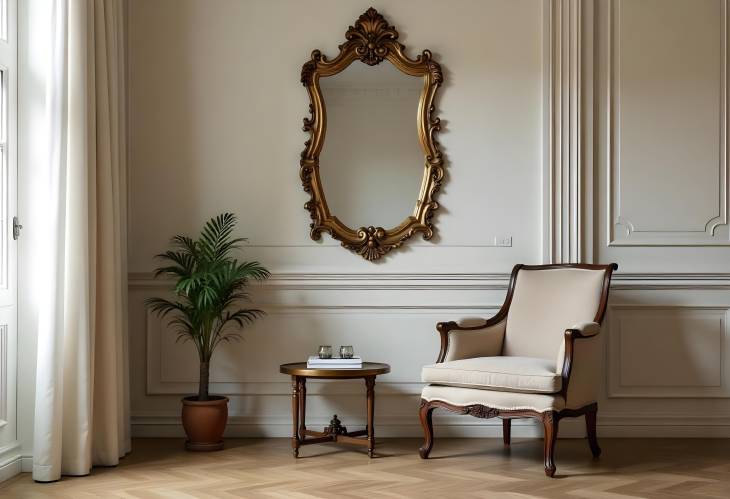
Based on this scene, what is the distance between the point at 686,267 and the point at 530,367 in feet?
4.64

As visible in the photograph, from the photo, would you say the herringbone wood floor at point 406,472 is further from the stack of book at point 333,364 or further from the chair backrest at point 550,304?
the chair backrest at point 550,304

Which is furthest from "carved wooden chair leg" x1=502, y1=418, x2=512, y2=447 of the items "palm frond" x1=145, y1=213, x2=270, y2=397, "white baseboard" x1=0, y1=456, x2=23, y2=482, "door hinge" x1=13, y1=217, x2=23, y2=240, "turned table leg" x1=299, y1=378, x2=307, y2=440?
"door hinge" x1=13, y1=217, x2=23, y2=240

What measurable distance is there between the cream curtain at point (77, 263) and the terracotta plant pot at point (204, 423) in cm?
38

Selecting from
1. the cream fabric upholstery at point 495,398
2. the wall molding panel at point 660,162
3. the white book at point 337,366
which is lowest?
the cream fabric upholstery at point 495,398

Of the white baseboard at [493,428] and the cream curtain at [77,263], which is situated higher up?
the cream curtain at [77,263]

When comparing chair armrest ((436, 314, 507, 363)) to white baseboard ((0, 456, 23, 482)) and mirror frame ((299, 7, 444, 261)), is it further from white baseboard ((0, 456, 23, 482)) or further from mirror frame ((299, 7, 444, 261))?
white baseboard ((0, 456, 23, 482))

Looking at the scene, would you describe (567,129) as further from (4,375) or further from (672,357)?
(4,375)

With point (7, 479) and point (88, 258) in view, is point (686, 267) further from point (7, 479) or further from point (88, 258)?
point (7, 479)

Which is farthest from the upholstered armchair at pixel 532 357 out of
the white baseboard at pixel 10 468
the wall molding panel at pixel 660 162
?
the white baseboard at pixel 10 468

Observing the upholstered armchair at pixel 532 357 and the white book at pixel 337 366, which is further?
the white book at pixel 337 366

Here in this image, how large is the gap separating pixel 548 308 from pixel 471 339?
1.44 feet

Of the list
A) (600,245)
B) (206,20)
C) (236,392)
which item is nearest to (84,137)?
(206,20)

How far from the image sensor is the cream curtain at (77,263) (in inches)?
148

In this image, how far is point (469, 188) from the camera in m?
4.88
